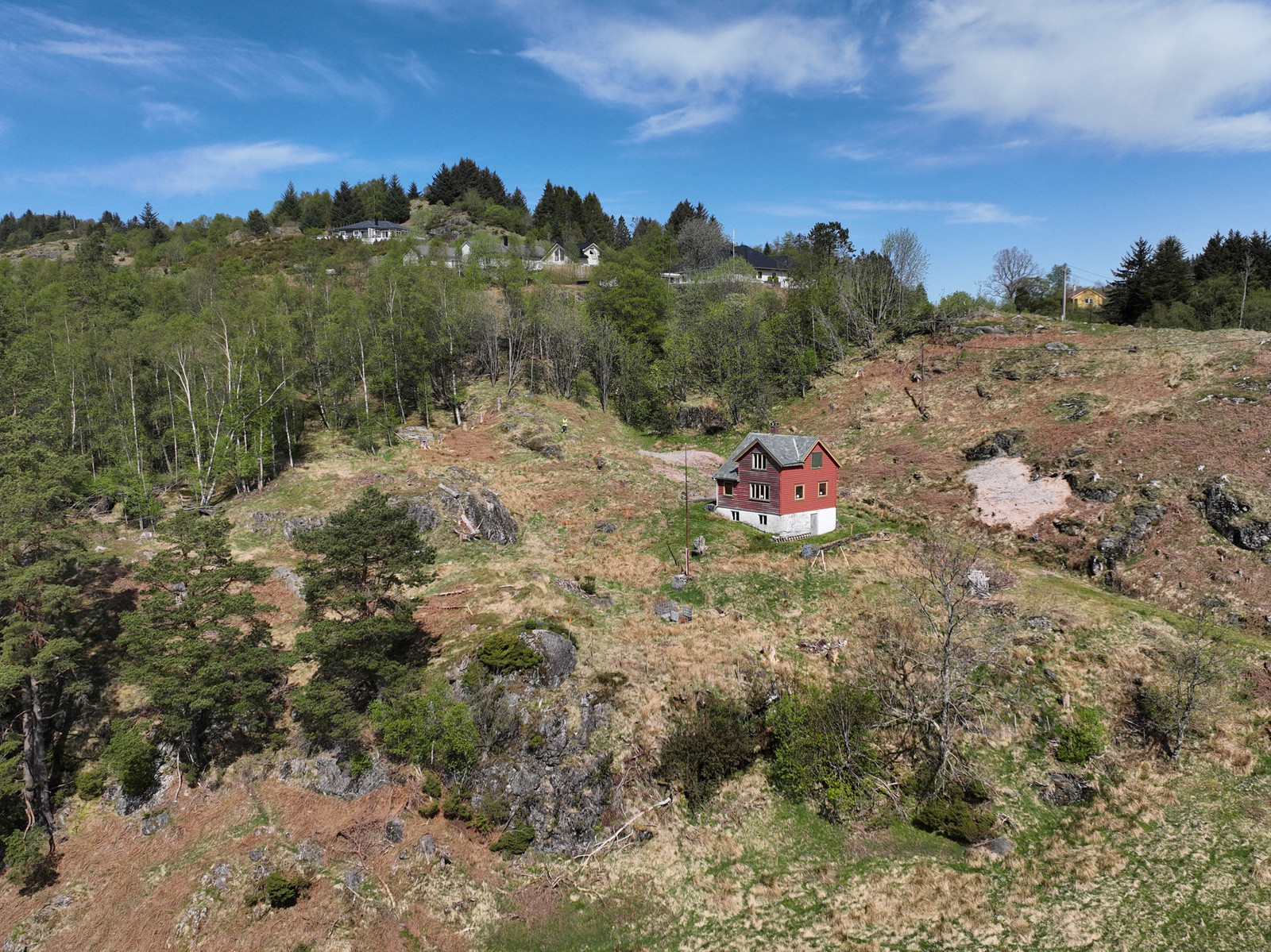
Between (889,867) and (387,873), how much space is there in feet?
74.4

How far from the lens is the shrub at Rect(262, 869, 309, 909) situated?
26891 mm

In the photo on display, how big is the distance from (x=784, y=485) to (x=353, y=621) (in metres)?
33.5

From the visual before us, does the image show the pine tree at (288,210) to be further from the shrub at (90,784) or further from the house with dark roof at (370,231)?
the shrub at (90,784)

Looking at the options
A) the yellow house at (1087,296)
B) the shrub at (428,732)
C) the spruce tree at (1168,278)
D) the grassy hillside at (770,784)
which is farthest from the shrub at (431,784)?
the yellow house at (1087,296)

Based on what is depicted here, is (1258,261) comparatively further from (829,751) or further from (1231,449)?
(829,751)

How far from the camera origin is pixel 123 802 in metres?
31.5

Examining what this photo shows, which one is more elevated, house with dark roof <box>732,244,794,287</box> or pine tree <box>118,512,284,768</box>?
house with dark roof <box>732,244,794,287</box>

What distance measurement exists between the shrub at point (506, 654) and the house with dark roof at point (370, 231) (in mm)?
130858

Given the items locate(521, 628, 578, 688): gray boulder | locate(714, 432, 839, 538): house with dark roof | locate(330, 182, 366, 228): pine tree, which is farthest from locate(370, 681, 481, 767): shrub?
locate(330, 182, 366, 228): pine tree

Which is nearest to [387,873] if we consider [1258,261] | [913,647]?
[913,647]

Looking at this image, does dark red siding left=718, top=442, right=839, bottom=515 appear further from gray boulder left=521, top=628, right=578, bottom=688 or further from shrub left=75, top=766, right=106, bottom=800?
shrub left=75, top=766, right=106, bottom=800

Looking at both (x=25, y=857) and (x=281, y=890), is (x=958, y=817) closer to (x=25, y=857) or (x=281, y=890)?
(x=281, y=890)

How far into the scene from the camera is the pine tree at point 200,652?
1217 inches

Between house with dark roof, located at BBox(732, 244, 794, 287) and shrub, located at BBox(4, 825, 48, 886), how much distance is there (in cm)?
13337
